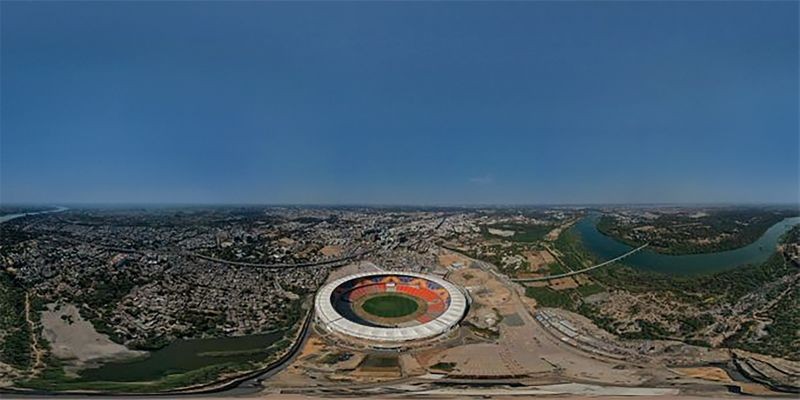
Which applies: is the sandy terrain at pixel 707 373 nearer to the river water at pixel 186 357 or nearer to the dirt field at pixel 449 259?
the river water at pixel 186 357

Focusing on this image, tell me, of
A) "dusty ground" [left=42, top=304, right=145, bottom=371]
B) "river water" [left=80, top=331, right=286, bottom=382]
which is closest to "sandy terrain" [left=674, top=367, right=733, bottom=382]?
"river water" [left=80, top=331, right=286, bottom=382]

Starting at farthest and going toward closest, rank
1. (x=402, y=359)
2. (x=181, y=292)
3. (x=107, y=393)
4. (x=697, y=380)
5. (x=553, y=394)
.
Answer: (x=181, y=292) → (x=402, y=359) → (x=697, y=380) → (x=553, y=394) → (x=107, y=393)

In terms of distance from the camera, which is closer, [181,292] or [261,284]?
[181,292]

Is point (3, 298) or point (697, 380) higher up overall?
point (3, 298)

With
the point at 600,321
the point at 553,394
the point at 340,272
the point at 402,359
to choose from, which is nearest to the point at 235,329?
the point at 402,359

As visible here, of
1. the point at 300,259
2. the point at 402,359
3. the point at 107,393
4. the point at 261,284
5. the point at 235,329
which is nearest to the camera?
the point at 107,393

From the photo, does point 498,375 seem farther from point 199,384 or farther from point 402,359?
point 199,384

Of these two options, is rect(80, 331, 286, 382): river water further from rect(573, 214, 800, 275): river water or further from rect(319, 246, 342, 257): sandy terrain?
rect(573, 214, 800, 275): river water
